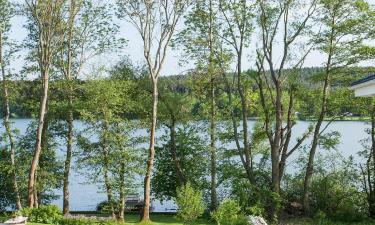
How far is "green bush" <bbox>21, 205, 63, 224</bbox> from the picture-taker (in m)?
16.6

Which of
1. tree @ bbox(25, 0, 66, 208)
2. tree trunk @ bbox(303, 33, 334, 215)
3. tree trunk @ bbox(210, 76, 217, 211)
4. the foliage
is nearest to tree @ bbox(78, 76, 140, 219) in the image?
tree @ bbox(25, 0, 66, 208)

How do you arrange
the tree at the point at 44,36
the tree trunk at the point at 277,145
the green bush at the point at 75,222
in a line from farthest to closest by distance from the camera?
the tree trunk at the point at 277,145 < the tree at the point at 44,36 < the green bush at the point at 75,222

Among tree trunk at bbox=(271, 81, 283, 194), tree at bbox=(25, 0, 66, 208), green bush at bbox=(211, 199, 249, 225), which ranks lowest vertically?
green bush at bbox=(211, 199, 249, 225)

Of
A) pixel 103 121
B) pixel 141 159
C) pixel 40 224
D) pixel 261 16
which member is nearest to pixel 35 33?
pixel 103 121

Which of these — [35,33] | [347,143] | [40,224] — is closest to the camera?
[40,224]

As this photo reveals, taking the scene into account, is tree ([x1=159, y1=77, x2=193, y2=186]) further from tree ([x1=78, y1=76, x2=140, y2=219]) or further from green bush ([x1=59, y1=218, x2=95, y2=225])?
green bush ([x1=59, y1=218, x2=95, y2=225])

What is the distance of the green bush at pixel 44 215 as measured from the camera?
16.6 meters

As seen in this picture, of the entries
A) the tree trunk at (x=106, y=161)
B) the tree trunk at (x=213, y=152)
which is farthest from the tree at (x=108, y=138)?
the tree trunk at (x=213, y=152)

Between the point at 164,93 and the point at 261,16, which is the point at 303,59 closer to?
the point at 261,16

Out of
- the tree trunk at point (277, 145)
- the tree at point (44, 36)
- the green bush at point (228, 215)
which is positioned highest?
the tree at point (44, 36)

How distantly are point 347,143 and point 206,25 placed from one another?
3373 cm

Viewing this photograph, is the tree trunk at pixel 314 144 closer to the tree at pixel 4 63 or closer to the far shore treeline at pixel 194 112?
the far shore treeline at pixel 194 112

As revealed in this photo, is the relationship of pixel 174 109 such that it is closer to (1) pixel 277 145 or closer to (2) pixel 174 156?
(2) pixel 174 156

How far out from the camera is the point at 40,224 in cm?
1516
